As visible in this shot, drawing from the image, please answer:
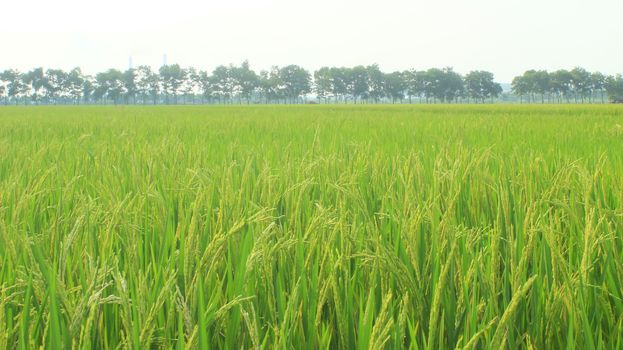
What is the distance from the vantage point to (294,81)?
98812mm

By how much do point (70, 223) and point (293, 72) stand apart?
99.5 m

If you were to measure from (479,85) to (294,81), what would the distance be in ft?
114

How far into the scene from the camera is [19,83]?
9506 cm

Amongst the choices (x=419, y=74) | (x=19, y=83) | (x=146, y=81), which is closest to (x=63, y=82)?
(x=19, y=83)

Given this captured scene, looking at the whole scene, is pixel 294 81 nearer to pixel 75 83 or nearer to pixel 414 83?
pixel 414 83

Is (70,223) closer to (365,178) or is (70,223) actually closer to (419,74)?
(365,178)

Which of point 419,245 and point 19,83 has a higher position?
point 19,83

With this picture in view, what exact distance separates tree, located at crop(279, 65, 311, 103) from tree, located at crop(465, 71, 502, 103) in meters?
30.1

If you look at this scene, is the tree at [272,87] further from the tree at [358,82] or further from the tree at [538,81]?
the tree at [538,81]

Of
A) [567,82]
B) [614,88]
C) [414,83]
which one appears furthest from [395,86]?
[614,88]

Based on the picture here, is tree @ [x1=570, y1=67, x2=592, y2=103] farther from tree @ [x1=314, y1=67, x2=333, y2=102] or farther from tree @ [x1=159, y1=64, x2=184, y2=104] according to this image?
tree @ [x1=159, y1=64, x2=184, y2=104]

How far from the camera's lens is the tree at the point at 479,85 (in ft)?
326

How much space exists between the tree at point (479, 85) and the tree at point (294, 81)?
30.1 m

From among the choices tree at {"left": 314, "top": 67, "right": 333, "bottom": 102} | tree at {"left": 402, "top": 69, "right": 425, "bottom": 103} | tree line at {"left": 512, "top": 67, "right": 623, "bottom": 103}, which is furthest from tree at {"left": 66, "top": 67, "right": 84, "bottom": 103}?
tree line at {"left": 512, "top": 67, "right": 623, "bottom": 103}
